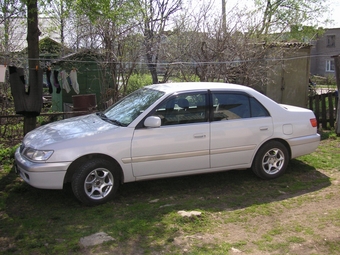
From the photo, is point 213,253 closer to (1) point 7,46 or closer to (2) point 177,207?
(2) point 177,207

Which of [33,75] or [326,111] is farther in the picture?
[326,111]

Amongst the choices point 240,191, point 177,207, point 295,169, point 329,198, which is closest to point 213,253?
point 177,207

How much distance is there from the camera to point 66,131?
521 centimetres

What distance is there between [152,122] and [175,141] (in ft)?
1.53

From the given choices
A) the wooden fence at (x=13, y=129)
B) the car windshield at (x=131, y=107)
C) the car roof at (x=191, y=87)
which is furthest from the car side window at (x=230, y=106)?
the wooden fence at (x=13, y=129)

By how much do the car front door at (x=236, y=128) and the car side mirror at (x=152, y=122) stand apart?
0.90 m

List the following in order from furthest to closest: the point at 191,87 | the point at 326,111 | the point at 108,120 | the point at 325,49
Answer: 1. the point at 325,49
2. the point at 326,111
3. the point at 191,87
4. the point at 108,120

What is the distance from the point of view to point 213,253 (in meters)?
3.73

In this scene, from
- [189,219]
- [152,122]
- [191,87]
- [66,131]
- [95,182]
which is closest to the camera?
[189,219]

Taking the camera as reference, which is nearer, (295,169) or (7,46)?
(295,169)

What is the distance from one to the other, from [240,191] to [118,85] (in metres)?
5.39

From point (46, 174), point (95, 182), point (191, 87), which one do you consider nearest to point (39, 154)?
point (46, 174)

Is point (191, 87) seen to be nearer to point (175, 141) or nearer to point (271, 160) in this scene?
point (175, 141)

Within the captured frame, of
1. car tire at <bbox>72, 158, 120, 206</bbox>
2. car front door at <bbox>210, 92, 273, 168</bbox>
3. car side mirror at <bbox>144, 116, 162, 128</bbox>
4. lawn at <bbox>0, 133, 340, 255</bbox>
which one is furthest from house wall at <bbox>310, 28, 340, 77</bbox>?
car tire at <bbox>72, 158, 120, 206</bbox>
